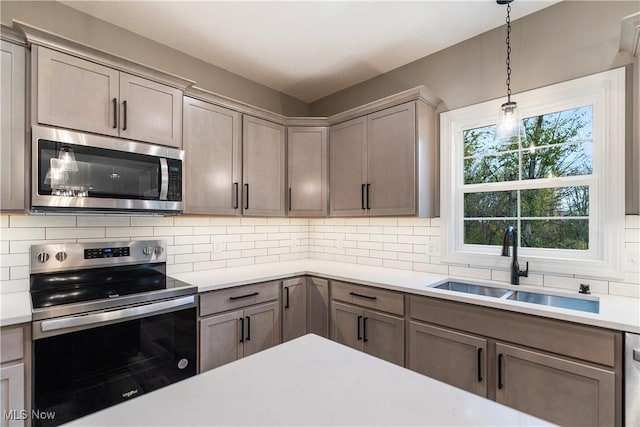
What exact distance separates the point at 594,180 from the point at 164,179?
8.90 feet

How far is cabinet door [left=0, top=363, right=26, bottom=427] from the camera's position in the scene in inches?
57.9

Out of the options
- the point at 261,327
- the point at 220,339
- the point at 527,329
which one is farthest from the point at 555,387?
the point at 220,339

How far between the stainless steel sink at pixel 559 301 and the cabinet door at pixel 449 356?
430 millimetres

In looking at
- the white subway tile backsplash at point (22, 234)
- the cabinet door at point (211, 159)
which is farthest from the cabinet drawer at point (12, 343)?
the cabinet door at point (211, 159)

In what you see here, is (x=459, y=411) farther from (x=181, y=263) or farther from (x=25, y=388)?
(x=181, y=263)

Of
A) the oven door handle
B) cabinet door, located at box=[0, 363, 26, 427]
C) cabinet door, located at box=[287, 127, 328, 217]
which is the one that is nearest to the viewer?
cabinet door, located at box=[0, 363, 26, 427]

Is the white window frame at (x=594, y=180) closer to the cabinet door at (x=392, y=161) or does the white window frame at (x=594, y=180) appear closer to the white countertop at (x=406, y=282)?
the white countertop at (x=406, y=282)

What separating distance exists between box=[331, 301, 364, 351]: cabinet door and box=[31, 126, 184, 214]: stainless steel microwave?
1415 mm

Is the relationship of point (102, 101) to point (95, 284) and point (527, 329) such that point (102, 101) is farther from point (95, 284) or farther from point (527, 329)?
point (527, 329)

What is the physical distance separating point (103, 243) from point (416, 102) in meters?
2.46

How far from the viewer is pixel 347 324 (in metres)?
2.55

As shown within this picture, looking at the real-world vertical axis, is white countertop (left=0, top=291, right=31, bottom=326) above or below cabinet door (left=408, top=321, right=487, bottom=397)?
above

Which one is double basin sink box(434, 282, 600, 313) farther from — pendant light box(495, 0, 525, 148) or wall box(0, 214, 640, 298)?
pendant light box(495, 0, 525, 148)

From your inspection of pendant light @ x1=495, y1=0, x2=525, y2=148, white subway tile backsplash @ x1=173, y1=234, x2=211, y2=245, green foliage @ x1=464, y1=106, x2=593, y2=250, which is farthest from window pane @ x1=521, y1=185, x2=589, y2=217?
white subway tile backsplash @ x1=173, y1=234, x2=211, y2=245
